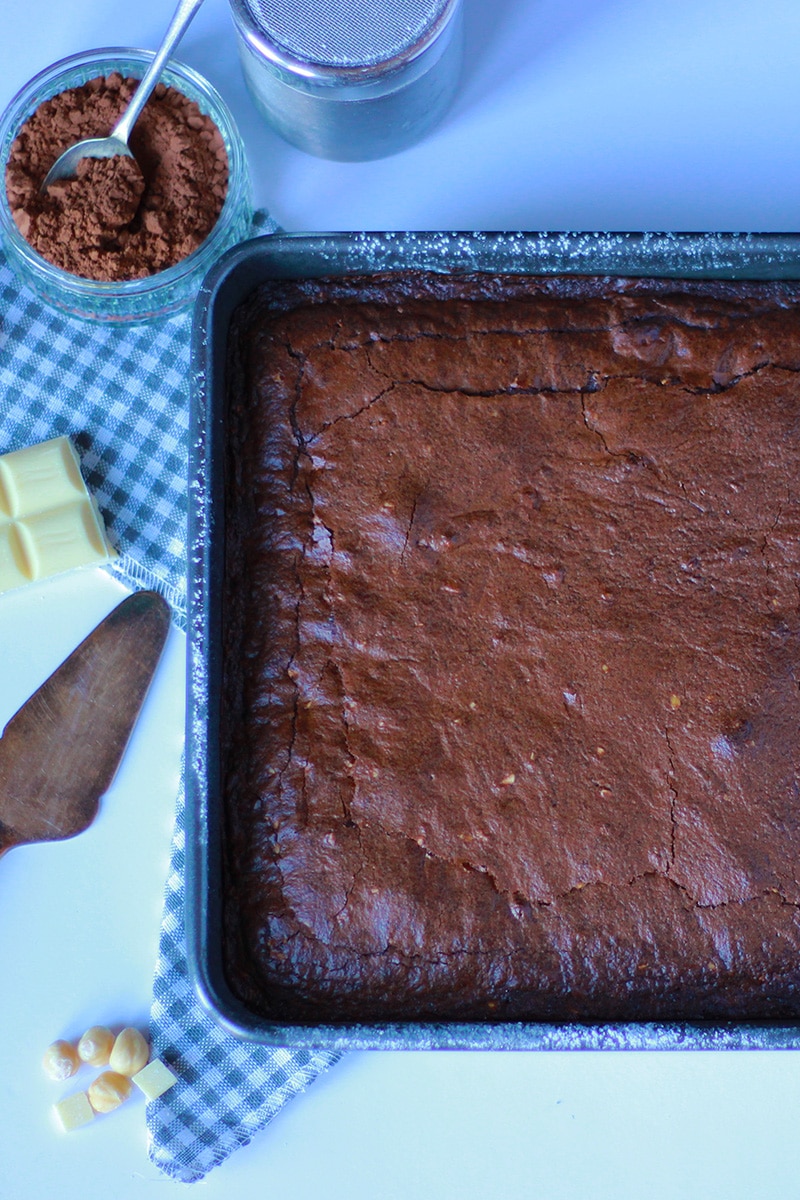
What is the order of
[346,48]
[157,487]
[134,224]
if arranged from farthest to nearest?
[157,487] < [134,224] < [346,48]

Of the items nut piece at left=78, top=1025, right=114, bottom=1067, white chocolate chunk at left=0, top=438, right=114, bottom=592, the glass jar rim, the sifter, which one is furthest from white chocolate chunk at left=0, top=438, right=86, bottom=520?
nut piece at left=78, top=1025, right=114, bottom=1067

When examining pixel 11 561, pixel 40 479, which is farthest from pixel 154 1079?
pixel 40 479

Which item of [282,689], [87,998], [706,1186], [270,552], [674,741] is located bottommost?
[706,1186]

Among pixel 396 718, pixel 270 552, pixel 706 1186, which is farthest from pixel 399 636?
pixel 706 1186

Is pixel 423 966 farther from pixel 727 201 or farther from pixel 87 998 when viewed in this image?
pixel 727 201

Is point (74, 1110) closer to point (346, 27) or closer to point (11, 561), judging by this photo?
point (11, 561)
